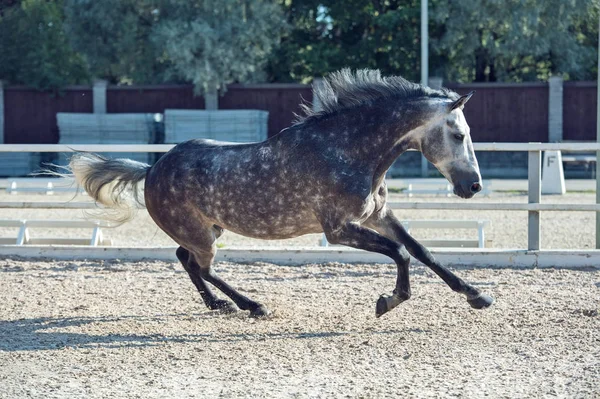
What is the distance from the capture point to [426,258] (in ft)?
22.4

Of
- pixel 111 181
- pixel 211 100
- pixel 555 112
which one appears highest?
pixel 211 100

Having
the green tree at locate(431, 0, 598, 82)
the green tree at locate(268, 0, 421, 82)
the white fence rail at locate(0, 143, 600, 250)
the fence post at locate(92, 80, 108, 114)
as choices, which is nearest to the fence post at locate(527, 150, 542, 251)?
the white fence rail at locate(0, 143, 600, 250)

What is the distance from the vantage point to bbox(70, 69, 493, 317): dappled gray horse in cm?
655

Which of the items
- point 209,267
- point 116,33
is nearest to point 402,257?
point 209,267

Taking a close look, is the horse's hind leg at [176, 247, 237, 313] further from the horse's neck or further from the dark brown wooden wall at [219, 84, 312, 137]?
the dark brown wooden wall at [219, 84, 312, 137]

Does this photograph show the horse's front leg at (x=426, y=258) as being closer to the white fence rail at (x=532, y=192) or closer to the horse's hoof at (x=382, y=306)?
the horse's hoof at (x=382, y=306)

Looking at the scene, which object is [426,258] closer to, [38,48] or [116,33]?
[116,33]

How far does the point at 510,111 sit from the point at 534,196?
16.7 meters

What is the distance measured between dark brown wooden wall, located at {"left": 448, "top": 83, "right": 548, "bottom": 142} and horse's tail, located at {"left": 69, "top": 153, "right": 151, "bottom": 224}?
18.8 m

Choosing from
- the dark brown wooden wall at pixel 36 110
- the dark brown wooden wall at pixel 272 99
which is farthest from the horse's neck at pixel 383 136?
the dark brown wooden wall at pixel 36 110

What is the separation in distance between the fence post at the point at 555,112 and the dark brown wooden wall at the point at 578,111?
0.82 feet

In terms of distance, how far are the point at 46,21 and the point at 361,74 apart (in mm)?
22248

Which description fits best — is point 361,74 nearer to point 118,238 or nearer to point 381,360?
point 381,360

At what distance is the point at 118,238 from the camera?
1204 centimetres
